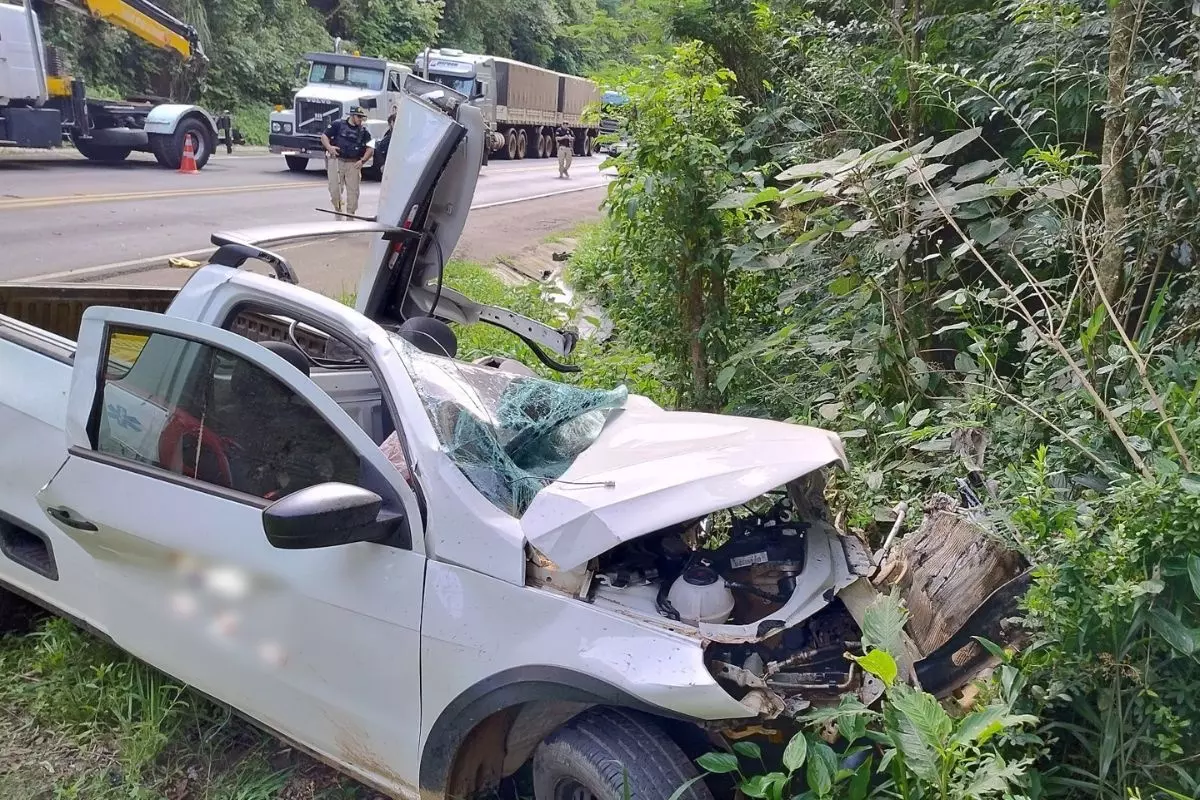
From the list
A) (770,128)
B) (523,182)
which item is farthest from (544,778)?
(523,182)

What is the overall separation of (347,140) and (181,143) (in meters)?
6.35

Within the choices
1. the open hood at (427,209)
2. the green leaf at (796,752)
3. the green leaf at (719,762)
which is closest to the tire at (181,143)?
the open hood at (427,209)

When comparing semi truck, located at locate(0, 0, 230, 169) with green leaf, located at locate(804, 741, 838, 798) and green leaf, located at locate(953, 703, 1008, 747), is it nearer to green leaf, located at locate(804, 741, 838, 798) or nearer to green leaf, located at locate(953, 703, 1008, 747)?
green leaf, located at locate(804, 741, 838, 798)

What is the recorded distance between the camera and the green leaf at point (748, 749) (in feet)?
7.22

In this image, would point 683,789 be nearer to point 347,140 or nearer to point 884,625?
point 884,625

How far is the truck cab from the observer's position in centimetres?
1995

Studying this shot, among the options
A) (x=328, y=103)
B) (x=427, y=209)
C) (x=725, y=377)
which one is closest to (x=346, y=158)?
(x=328, y=103)

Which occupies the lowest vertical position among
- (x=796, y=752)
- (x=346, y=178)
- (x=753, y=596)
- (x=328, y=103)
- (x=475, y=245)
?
(x=475, y=245)

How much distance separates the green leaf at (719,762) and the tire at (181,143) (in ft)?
61.7

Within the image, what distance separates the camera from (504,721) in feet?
8.14

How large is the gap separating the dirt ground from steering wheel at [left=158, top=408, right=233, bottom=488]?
3.54 feet

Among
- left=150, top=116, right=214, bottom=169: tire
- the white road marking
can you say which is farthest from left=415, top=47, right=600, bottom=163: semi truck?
the white road marking

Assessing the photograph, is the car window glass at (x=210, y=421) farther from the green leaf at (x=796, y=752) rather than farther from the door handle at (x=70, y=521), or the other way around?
the green leaf at (x=796, y=752)

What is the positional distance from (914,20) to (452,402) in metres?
4.13
